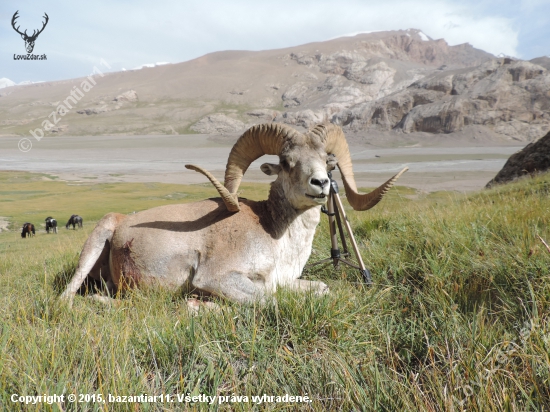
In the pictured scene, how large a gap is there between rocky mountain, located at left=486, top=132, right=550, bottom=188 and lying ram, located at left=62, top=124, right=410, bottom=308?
15.2 metres

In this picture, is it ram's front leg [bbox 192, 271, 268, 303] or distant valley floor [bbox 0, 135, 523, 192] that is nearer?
ram's front leg [bbox 192, 271, 268, 303]

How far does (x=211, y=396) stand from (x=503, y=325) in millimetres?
2567

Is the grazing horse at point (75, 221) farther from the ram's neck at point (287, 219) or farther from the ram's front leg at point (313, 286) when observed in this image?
the ram's front leg at point (313, 286)

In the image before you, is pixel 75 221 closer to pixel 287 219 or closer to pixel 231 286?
pixel 287 219

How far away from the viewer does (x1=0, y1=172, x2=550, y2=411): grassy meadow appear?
2785mm

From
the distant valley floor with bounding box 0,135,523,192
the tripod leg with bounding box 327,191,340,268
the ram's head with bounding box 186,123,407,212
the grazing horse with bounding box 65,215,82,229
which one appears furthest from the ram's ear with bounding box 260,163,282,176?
the distant valley floor with bounding box 0,135,523,192

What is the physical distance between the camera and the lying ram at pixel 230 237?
18.3ft


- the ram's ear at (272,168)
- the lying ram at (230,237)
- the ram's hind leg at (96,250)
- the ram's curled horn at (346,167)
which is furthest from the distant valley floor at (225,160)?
the ram's hind leg at (96,250)

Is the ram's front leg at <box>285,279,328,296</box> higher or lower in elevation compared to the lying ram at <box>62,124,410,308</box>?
lower

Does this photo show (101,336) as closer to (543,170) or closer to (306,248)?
(306,248)

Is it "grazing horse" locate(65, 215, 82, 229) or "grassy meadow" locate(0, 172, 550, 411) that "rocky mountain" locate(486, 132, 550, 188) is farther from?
"grazing horse" locate(65, 215, 82, 229)

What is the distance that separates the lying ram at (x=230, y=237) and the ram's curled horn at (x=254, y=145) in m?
0.02

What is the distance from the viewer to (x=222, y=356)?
3.43m

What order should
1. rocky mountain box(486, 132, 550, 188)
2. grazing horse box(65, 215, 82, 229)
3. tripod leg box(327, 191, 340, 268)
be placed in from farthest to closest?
grazing horse box(65, 215, 82, 229)
rocky mountain box(486, 132, 550, 188)
tripod leg box(327, 191, 340, 268)
